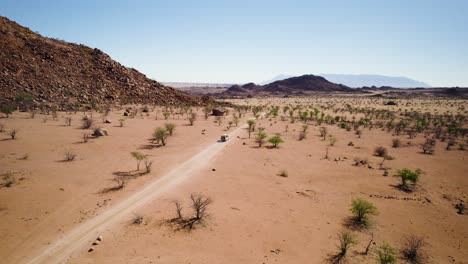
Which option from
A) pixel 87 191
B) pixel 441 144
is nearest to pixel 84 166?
A: pixel 87 191

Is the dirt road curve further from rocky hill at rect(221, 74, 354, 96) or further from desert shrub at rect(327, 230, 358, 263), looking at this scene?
rocky hill at rect(221, 74, 354, 96)

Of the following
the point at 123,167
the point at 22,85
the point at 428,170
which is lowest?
the point at 428,170

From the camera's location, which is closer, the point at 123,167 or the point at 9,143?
the point at 123,167

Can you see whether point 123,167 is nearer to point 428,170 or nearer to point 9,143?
point 9,143

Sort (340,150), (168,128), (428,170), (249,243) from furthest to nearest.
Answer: (168,128), (340,150), (428,170), (249,243)

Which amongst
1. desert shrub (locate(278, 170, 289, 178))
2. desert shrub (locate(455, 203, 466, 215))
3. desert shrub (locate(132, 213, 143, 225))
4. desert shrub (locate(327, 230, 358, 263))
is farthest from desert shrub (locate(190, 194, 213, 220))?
desert shrub (locate(455, 203, 466, 215))

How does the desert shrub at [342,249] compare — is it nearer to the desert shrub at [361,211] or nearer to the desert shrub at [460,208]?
the desert shrub at [361,211]

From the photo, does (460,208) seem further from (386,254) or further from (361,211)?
(386,254)

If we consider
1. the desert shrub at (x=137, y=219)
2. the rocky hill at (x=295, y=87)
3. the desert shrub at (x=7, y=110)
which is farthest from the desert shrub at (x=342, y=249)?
the rocky hill at (x=295, y=87)
